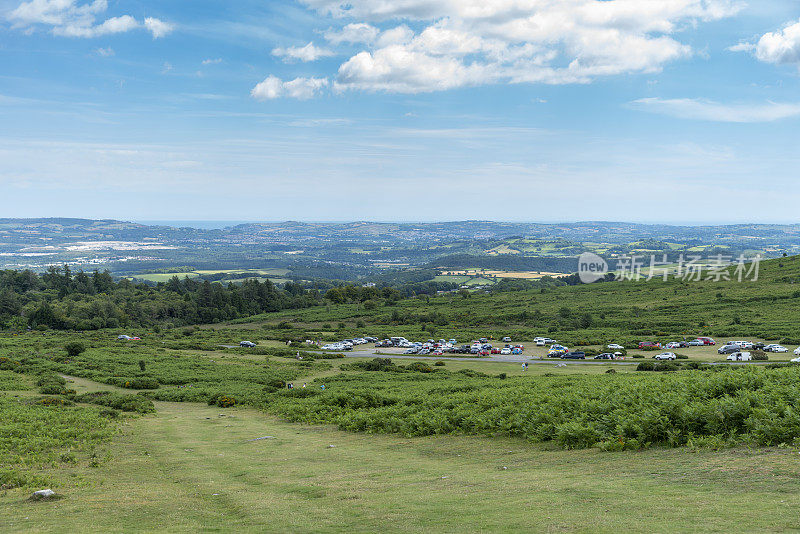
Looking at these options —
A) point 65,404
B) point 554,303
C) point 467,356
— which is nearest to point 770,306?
point 554,303

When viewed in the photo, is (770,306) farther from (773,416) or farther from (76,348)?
(76,348)

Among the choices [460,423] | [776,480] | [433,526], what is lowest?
[460,423]

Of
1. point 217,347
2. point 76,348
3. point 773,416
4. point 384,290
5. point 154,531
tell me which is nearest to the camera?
point 154,531

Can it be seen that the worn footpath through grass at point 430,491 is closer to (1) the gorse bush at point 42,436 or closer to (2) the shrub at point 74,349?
(1) the gorse bush at point 42,436

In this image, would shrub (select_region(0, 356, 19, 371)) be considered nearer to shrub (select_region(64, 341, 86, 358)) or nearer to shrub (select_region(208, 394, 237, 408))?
shrub (select_region(64, 341, 86, 358))

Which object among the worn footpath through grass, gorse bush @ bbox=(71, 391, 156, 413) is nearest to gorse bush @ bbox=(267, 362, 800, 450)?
the worn footpath through grass

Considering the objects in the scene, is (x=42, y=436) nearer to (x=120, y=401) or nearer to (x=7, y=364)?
(x=120, y=401)

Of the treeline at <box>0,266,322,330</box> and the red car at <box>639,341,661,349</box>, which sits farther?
the treeline at <box>0,266,322,330</box>

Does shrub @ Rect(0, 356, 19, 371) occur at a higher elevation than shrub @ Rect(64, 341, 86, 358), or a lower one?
higher
